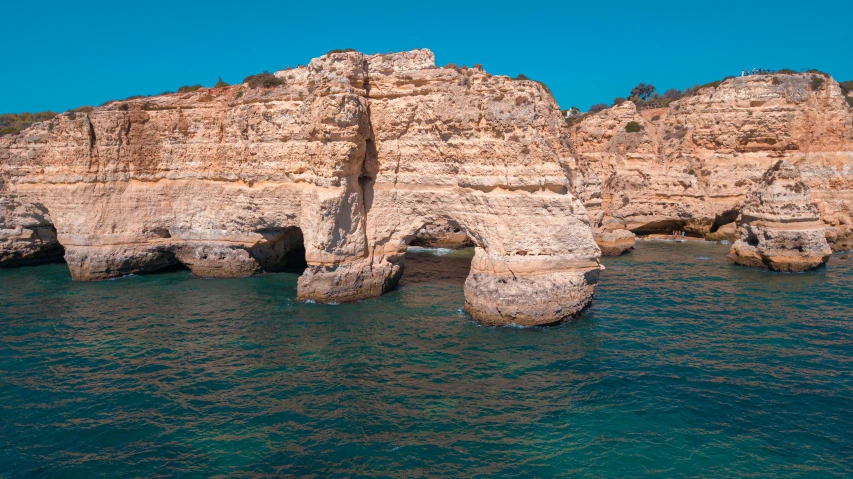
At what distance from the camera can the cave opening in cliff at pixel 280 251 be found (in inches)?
1001

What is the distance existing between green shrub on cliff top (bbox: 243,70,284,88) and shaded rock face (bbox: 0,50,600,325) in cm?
55

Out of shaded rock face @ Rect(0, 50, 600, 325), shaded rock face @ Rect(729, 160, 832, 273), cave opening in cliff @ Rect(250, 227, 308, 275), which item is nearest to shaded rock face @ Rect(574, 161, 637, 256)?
shaded rock face @ Rect(729, 160, 832, 273)

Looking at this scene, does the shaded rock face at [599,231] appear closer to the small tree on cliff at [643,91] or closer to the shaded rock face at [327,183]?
the shaded rock face at [327,183]

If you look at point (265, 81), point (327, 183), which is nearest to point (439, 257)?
point (327, 183)

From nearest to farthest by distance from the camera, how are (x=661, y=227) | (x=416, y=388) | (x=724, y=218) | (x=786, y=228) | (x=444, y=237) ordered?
1. (x=416, y=388)
2. (x=786, y=228)
3. (x=444, y=237)
4. (x=724, y=218)
5. (x=661, y=227)

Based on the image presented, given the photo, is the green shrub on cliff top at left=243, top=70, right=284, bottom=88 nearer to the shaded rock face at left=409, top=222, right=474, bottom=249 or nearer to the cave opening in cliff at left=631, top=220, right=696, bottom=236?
the shaded rock face at left=409, top=222, right=474, bottom=249

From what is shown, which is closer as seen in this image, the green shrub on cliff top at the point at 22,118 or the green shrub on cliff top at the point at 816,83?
the green shrub on cliff top at the point at 816,83

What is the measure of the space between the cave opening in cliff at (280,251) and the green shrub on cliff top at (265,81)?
20.5 ft

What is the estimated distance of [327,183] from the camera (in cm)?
2123

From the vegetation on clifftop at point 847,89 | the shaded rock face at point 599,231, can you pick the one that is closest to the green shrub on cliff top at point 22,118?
the shaded rock face at point 599,231

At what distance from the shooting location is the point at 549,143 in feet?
63.2

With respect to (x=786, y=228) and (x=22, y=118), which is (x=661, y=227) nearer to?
(x=786, y=228)

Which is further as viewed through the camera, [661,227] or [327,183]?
[661,227]

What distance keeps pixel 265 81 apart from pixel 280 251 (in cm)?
791
